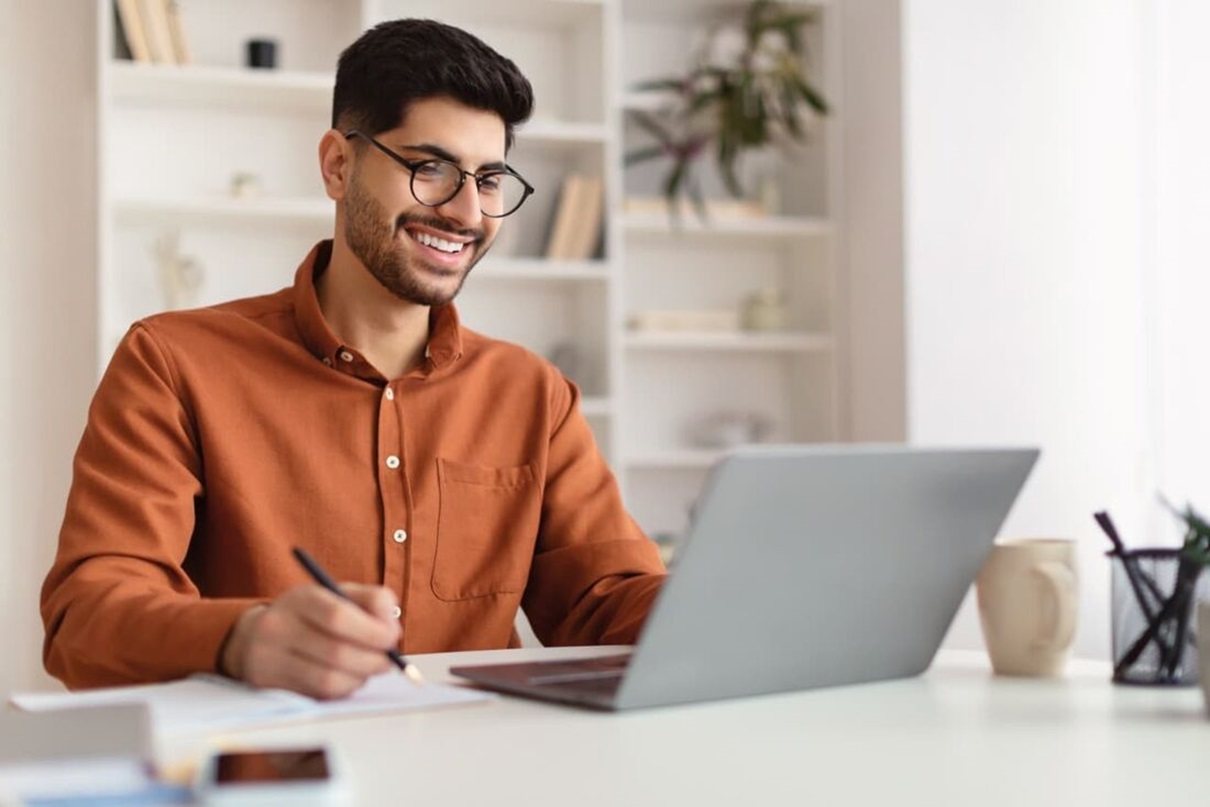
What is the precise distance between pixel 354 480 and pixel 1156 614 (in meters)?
0.91

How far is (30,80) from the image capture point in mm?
3719

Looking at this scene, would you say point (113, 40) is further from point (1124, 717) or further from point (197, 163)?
point (1124, 717)

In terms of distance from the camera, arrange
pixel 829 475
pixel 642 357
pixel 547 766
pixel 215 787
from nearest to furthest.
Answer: pixel 215 787
pixel 547 766
pixel 829 475
pixel 642 357

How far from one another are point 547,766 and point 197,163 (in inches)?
126

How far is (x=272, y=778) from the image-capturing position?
77 cm

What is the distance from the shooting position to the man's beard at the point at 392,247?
70.5 inches

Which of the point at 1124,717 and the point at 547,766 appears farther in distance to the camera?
the point at 1124,717

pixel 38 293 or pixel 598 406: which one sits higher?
pixel 38 293

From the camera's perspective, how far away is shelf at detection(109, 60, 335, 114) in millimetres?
3539

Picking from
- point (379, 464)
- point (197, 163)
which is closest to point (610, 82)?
point (197, 163)

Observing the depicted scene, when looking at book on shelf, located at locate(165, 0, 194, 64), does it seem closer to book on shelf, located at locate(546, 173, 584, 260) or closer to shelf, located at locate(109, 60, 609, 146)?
shelf, located at locate(109, 60, 609, 146)

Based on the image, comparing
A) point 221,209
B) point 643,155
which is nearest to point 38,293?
point 221,209

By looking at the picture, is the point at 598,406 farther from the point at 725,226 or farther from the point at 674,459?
the point at 725,226

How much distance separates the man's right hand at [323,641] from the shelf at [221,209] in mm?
2610
